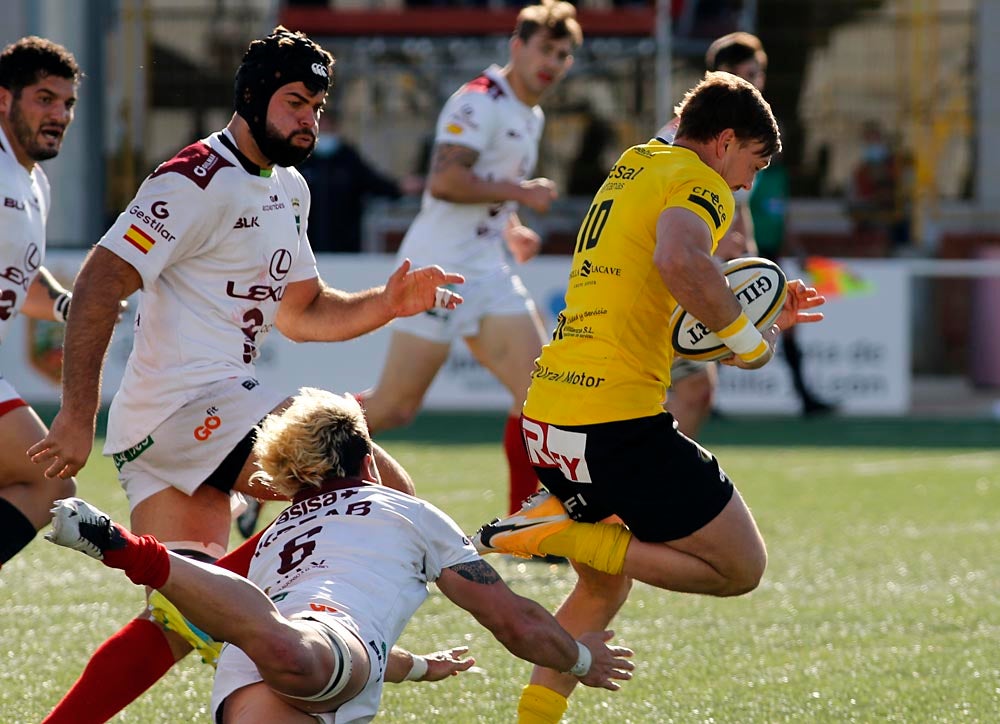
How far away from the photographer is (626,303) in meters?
4.55

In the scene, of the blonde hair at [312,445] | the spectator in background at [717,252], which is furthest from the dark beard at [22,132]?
the spectator in background at [717,252]

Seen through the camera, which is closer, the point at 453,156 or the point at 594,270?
the point at 594,270

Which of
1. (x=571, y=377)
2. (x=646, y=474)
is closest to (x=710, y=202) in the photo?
(x=571, y=377)

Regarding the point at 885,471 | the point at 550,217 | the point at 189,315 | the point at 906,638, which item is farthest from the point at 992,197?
the point at 189,315

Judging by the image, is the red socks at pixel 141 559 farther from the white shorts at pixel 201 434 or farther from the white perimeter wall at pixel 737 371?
the white perimeter wall at pixel 737 371

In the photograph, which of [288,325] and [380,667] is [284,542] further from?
[288,325]

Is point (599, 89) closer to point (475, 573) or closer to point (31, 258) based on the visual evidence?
point (31, 258)

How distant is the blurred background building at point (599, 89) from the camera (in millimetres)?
18703

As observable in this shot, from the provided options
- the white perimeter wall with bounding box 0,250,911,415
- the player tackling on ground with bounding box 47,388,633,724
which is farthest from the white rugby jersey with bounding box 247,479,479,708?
the white perimeter wall with bounding box 0,250,911,415

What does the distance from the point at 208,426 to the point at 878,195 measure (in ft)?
50.0

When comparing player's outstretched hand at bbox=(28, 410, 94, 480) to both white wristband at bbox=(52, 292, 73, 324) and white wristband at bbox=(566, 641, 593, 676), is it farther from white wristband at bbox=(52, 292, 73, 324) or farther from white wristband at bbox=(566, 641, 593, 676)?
white wristband at bbox=(566, 641, 593, 676)

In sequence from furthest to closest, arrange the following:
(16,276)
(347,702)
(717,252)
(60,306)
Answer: (717,252), (60,306), (16,276), (347,702)

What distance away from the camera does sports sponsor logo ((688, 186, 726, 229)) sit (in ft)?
14.6

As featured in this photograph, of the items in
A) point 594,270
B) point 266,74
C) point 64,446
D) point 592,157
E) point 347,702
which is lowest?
point 347,702
